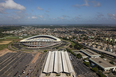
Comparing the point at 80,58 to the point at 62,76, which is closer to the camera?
the point at 62,76

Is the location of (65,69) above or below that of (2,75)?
above

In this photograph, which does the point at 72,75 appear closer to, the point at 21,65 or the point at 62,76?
the point at 62,76

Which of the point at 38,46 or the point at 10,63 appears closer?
the point at 10,63

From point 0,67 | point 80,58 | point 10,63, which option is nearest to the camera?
point 0,67

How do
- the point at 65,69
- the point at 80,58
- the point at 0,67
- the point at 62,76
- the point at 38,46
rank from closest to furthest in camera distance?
the point at 62,76, the point at 65,69, the point at 0,67, the point at 80,58, the point at 38,46

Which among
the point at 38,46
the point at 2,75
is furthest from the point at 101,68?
the point at 38,46

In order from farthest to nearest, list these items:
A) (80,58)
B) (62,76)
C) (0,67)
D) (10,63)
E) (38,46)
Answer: (38,46) → (80,58) → (10,63) → (0,67) → (62,76)

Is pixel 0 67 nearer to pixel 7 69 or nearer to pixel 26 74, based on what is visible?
pixel 7 69

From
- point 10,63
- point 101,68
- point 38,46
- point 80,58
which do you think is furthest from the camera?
point 38,46

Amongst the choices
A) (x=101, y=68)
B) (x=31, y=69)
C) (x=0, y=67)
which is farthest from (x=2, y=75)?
(x=101, y=68)
